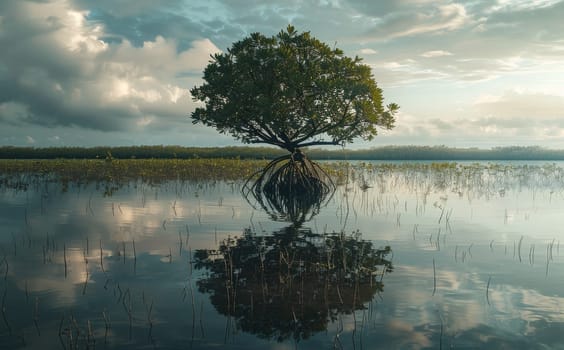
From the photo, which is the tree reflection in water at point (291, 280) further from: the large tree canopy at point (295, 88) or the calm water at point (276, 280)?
the large tree canopy at point (295, 88)

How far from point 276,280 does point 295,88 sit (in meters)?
16.9

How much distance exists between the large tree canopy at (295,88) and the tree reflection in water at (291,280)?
1209cm

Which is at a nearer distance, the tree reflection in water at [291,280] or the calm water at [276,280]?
the calm water at [276,280]

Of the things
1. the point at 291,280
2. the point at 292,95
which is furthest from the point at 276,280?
the point at 292,95

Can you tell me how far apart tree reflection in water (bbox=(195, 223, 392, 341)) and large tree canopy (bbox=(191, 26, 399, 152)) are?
12.1m

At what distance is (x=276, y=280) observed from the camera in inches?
381

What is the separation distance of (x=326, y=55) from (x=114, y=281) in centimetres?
1956

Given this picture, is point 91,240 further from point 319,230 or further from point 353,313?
point 353,313

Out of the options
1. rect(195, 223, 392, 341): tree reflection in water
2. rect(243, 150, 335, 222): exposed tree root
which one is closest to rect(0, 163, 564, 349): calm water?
rect(195, 223, 392, 341): tree reflection in water

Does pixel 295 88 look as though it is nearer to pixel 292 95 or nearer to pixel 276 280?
pixel 292 95

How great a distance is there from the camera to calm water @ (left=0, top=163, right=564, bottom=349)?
7055 millimetres

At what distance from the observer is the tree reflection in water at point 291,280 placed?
25.1ft

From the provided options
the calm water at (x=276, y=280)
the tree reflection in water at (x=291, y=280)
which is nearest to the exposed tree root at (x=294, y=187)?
the calm water at (x=276, y=280)

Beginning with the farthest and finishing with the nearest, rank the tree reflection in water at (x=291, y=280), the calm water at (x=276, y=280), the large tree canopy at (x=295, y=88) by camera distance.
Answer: the large tree canopy at (x=295, y=88) < the tree reflection in water at (x=291, y=280) < the calm water at (x=276, y=280)
